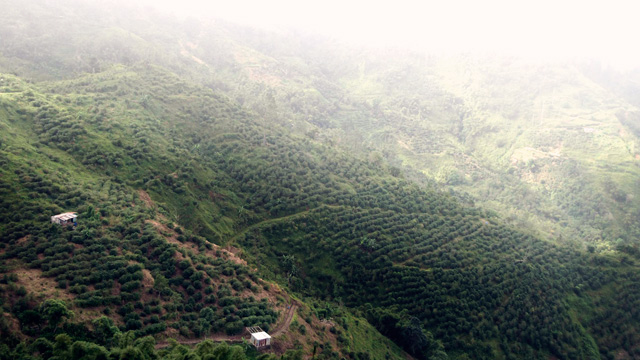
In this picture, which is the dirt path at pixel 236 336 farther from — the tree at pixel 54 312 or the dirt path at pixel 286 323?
the tree at pixel 54 312

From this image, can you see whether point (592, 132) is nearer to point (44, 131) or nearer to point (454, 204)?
point (454, 204)

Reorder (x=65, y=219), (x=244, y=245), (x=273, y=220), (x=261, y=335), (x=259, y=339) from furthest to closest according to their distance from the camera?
(x=273, y=220) < (x=244, y=245) < (x=65, y=219) < (x=261, y=335) < (x=259, y=339)

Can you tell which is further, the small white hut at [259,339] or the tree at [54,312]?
the small white hut at [259,339]

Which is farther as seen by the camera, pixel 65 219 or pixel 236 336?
pixel 65 219

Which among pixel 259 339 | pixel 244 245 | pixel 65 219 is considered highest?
pixel 65 219

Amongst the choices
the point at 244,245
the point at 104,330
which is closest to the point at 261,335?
the point at 104,330

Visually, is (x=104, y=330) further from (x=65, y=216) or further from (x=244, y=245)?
(x=244, y=245)

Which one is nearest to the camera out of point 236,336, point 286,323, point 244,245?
point 236,336

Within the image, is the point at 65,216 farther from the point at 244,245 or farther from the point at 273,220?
the point at 273,220

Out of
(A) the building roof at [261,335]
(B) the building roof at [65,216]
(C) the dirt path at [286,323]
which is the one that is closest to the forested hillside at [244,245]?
(C) the dirt path at [286,323]

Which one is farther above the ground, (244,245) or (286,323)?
(286,323)
